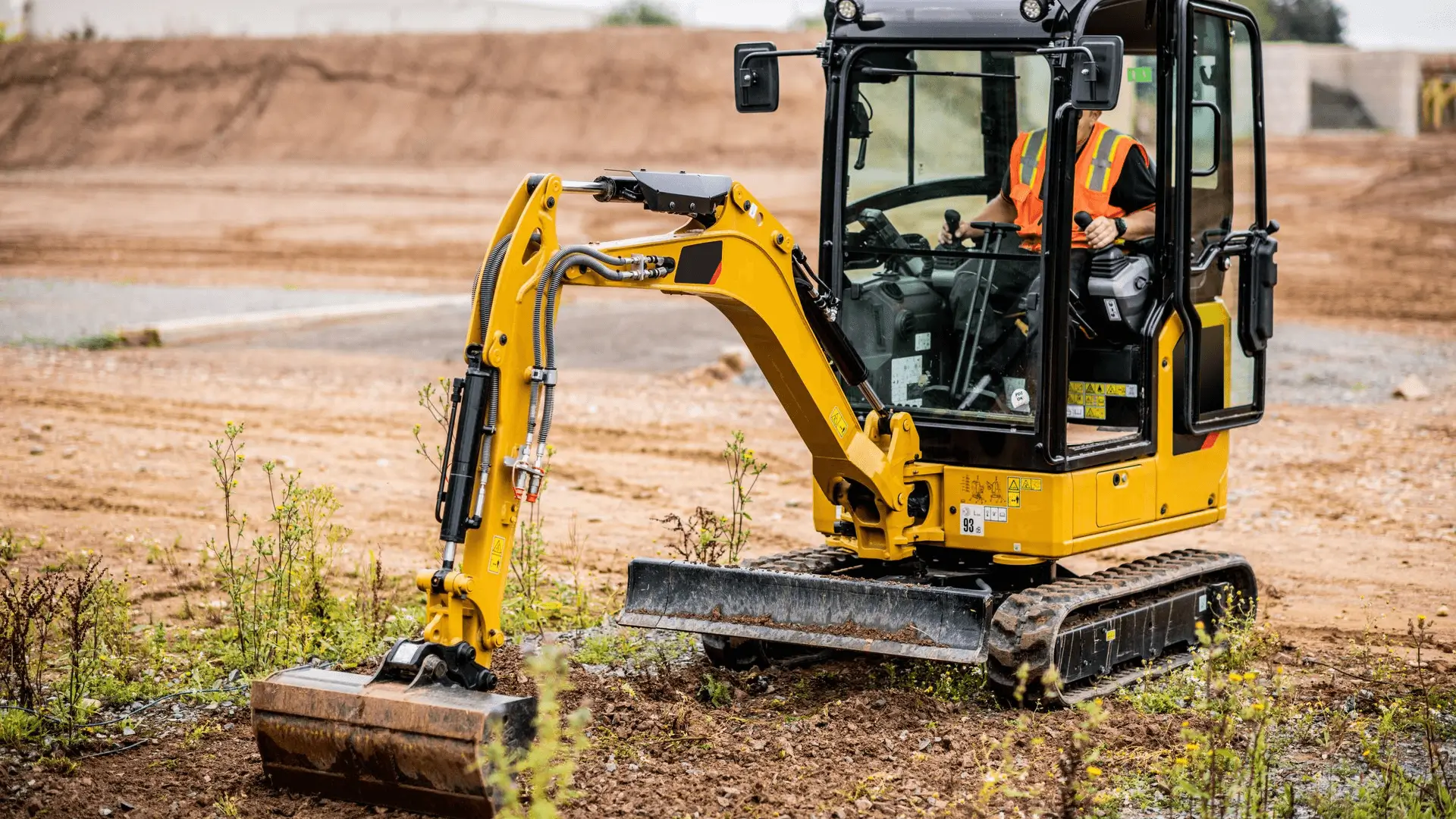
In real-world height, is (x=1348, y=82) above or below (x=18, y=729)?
above

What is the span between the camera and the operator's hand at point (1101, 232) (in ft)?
21.3

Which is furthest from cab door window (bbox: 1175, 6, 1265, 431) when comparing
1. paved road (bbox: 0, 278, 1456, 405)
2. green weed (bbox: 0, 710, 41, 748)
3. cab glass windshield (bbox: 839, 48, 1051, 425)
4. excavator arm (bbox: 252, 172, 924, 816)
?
paved road (bbox: 0, 278, 1456, 405)

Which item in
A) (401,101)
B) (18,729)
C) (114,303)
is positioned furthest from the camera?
(401,101)

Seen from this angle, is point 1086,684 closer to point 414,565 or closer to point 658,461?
point 414,565

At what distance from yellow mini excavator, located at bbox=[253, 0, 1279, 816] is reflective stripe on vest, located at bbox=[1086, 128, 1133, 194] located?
15 mm

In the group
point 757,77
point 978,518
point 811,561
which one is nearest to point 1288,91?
point 811,561

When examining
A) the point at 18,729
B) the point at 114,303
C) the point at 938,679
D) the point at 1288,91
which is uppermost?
the point at 1288,91

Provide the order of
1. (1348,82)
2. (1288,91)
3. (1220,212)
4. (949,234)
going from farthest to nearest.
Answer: (1348,82)
(1288,91)
(1220,212)
(949,234)

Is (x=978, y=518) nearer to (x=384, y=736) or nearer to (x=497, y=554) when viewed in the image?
(x=497, y=554)

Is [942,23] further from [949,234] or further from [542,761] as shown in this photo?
[542,761]

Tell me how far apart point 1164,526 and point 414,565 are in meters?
4.29

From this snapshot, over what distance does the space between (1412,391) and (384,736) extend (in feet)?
39.4

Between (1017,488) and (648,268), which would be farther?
(1017,488)

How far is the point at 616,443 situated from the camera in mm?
12398
